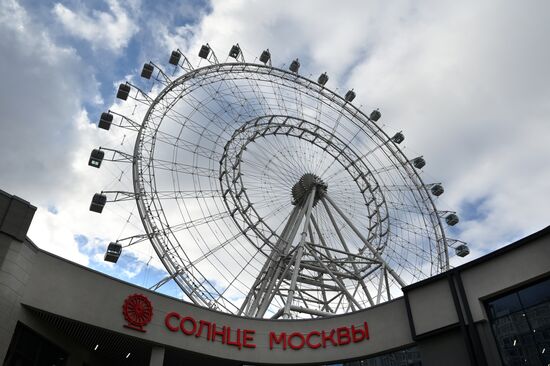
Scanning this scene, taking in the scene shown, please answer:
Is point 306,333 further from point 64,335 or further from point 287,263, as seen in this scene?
point 64,335

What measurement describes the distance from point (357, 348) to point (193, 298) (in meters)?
9.25

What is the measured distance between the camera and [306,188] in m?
33.4

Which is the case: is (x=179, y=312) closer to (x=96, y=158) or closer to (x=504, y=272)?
(x=96, y=158)

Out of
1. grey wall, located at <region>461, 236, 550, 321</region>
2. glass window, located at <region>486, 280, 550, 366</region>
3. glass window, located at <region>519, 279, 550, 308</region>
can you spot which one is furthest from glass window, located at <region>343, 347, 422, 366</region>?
glass window, located at <region>519, 279, 550, 308</region>

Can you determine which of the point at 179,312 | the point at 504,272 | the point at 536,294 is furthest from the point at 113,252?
the point at 536,294

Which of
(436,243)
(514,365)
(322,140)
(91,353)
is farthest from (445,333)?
(322,140)

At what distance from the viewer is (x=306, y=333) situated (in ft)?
72.7

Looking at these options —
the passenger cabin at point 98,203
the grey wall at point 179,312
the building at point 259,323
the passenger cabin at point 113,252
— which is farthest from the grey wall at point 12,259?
the passenger cabin at point 98,203

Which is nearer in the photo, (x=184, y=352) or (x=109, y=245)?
(x=184, y=352)

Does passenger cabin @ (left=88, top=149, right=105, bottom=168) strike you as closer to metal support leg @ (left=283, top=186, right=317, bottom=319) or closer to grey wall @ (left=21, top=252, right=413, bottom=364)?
grey wall @ (left=21, top=252, right=413, bottom=364)

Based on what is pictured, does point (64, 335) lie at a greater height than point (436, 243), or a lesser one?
lesser

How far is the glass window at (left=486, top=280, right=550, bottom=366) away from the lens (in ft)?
50.2

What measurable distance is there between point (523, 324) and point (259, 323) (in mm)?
11653

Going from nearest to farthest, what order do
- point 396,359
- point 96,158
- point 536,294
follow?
point 536,294, point 396,359, point 96,158
